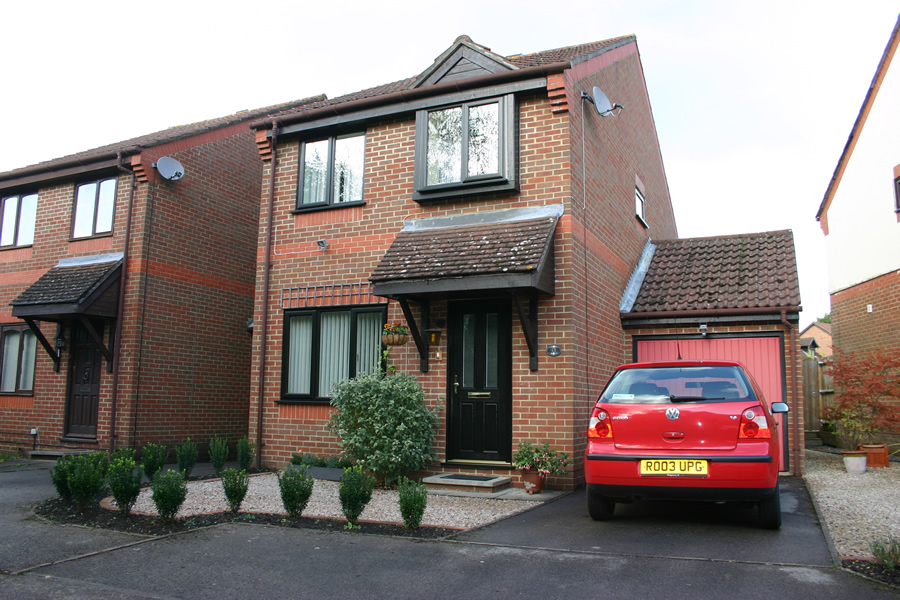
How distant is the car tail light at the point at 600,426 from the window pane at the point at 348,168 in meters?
6.10

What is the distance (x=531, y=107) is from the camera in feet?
32.4

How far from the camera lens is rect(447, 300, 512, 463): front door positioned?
9.48 meters

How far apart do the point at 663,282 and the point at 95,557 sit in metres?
9.75

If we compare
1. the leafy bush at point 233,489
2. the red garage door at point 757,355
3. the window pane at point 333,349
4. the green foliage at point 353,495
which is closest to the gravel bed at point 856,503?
the red garage door at point 757,355

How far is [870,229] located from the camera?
15453 millimetres

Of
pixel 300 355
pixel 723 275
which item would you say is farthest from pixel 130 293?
pixel 723 275

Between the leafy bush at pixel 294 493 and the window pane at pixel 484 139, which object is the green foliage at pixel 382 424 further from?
the window pane at pixel 484 139

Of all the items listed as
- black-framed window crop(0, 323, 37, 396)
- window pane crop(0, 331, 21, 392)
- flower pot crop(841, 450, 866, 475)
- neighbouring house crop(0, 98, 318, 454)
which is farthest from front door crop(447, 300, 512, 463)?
window pane crop(0, 331, 21, 392)

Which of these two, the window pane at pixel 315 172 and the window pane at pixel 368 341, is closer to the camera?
the window pane at pixel 368 341

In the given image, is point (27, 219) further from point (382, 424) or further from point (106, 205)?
point (382, 424)

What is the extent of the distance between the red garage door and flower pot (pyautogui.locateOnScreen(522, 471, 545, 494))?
11.2 ft

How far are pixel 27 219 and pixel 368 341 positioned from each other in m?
9.18

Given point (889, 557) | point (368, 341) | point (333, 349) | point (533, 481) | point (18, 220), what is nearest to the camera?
point (889, 557)

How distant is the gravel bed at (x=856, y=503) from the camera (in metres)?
5.89
